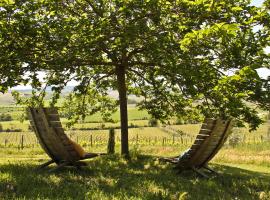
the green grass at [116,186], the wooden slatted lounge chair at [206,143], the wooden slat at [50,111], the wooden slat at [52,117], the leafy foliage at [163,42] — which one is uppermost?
the leafy foliage at [163,42]

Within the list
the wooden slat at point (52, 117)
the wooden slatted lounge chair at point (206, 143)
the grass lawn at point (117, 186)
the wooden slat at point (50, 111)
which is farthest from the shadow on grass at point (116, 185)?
the wooden slat at point (50, 111)

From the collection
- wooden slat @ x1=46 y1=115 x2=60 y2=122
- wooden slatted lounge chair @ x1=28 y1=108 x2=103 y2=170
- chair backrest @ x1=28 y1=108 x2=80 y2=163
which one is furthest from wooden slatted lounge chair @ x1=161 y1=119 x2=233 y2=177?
wooden slat @ x1=46 y1=115 x2=60 y2=122

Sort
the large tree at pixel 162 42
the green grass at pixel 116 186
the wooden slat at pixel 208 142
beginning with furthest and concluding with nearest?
the large tree at pixel 162 42
the wooden slat at pixel 208 142
the green grass at pixel 116 186

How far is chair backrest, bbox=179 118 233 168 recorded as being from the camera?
1163 cm

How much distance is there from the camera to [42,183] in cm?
920

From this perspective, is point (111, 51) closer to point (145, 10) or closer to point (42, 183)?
point (145, 10)

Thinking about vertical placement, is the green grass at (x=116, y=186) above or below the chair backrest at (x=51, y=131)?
below

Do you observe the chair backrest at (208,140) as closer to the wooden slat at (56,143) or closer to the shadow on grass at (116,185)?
the shadow on grass at (116,185)

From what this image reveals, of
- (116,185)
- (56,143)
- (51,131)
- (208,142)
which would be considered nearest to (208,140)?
(208,142)

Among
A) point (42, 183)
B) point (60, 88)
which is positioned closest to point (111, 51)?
point (60, 88)

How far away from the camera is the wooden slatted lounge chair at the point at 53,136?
1092 cm

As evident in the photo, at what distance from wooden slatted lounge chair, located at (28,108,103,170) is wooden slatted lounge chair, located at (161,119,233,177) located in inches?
136

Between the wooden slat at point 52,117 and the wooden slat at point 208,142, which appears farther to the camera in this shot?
the wooden slat at point 208,142

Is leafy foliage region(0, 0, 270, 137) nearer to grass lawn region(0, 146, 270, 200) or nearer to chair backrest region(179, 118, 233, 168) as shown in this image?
chair backrest region(179, 118, 233, 168)
